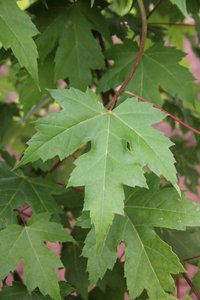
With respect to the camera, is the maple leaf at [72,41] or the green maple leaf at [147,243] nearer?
the green maple leaf at [147,243]

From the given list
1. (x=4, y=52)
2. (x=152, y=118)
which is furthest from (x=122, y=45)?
(x=152, y=118)

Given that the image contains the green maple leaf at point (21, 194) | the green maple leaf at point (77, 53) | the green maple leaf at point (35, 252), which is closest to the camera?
the green maple leaf at point (35, 252)

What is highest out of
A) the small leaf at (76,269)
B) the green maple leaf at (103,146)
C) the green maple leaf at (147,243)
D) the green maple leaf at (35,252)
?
the green maple leaf at (103,146)

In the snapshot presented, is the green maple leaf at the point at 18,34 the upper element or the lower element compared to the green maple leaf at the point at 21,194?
upper

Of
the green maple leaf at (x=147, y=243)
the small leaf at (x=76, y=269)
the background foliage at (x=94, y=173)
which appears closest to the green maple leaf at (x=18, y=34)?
the background foliage at (x=94, y=173)

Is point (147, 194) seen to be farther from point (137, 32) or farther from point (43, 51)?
point (137, 32)

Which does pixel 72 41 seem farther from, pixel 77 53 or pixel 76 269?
pixel 76 269

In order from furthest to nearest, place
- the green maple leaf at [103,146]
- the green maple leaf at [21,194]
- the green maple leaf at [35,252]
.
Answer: the green maple leaf at [21,194], the green maple leaf at [35,252], the green maple leaf at [103,146]

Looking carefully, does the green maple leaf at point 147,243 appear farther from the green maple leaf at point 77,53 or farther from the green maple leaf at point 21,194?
the green maple leaf at point 77,53
